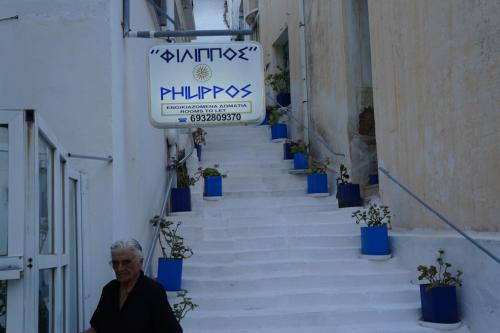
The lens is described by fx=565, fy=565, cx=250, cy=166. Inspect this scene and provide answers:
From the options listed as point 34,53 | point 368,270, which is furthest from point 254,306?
point 34,53

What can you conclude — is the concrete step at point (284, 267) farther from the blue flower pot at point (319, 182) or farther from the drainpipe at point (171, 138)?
the drainpipe at point (171, 138)

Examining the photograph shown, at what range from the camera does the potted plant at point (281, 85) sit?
11445mm

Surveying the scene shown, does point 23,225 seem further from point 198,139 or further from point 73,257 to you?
point 198,139

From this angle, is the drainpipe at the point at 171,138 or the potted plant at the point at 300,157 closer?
the drainpipe at the point at 171,138

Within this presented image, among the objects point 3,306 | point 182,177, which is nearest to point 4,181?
point 3,306

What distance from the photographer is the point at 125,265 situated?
278 cm

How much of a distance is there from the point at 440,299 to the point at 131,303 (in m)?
2.84

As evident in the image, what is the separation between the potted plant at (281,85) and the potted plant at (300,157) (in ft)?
9.94

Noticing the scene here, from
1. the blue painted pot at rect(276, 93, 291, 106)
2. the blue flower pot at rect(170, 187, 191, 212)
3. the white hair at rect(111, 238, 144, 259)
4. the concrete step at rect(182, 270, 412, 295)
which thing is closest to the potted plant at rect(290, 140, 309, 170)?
the blue flower pot at rect(170, 187, 191, 212)

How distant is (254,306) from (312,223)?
170 cm

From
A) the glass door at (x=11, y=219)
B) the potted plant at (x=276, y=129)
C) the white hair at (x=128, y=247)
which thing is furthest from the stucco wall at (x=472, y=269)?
the potted plant at (x=276, y=129)

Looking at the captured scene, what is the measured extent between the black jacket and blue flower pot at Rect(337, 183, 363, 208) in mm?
4668

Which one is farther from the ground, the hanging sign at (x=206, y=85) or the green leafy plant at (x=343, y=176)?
the hanging sign at (x=206, y=85)

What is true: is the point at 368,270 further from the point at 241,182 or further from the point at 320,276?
the point at 241,182
